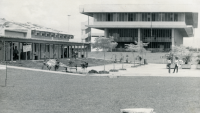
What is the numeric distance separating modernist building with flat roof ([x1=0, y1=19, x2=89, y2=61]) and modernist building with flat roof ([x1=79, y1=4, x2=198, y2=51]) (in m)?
18.3

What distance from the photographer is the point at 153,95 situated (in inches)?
616

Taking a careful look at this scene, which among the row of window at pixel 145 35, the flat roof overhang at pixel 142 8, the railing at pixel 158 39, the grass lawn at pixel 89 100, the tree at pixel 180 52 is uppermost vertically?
the flat roof overhang at pixel 142 8

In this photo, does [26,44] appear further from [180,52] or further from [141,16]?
[141,16]

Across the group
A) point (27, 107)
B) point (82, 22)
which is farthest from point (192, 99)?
point (82, 22)

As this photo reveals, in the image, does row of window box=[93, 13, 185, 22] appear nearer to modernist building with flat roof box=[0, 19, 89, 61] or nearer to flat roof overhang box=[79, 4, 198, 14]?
flat roof overhang box=[79, 4, 198, 14]

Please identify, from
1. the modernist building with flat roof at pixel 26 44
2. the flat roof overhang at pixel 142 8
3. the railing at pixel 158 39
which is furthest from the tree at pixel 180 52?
the railing at pixel 158 39

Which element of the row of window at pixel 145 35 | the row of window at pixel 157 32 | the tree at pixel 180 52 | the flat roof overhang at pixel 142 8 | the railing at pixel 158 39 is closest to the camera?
the tree at pixel 180 52

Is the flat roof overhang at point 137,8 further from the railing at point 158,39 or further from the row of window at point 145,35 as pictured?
the railing at point 158,39

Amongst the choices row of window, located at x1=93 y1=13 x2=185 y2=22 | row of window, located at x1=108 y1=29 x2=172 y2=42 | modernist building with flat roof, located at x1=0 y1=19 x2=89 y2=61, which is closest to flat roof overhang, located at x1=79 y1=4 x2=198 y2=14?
row of window, located at x1=93 y1=13 x2=185 y2=22

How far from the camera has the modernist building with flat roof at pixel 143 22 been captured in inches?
2677

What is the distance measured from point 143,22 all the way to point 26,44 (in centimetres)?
3535

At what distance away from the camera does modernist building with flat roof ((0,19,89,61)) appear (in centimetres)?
3274

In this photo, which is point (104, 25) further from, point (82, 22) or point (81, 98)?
point (81, 98)

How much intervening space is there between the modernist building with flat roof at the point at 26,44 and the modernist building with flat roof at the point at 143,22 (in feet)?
60.1
